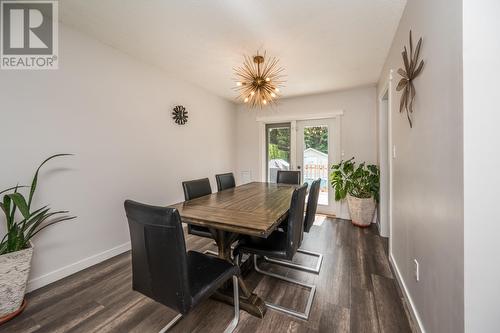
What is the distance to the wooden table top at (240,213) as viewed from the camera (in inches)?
51.7

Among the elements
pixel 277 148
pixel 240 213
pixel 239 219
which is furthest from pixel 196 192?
pixel 277 148

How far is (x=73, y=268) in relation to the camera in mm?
2068

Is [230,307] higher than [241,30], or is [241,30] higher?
[241,30]

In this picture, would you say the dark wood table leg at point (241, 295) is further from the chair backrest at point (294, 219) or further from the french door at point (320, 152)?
the french door at point (320, 152)

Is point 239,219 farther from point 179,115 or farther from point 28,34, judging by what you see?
point 28,34

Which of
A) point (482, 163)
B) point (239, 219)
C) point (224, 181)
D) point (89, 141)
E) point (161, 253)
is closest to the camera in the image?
point (482, 163)

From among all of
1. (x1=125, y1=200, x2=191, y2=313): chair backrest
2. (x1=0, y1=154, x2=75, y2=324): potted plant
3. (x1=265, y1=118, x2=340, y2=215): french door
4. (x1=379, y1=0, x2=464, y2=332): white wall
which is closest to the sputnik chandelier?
(x1=379, y1=0, x2=464, y2=332): white wall

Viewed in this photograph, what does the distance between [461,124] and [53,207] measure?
3.02m

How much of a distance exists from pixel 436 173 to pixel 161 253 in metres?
1.53

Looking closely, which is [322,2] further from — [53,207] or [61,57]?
[53,207]

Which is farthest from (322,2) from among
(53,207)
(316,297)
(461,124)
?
(53,207)

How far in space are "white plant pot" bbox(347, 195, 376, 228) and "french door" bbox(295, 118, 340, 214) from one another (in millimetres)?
580

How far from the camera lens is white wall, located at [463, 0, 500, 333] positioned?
0.82 m

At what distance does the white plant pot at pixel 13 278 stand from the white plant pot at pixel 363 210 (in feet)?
12.8
